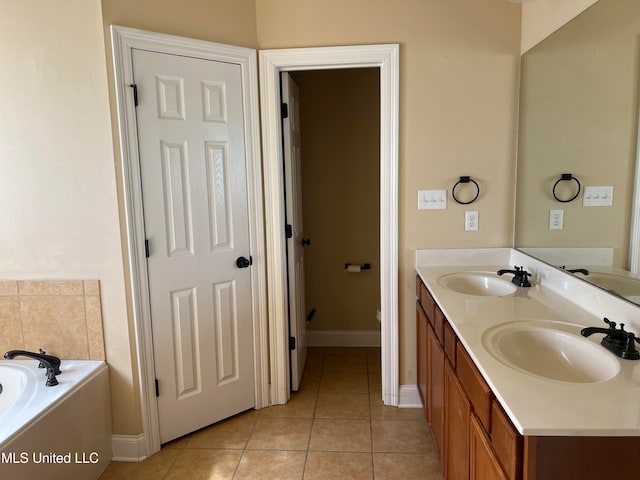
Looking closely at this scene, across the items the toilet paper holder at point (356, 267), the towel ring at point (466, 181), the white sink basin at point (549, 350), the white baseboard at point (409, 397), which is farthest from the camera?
the toilet paper holder at point (356, 267)

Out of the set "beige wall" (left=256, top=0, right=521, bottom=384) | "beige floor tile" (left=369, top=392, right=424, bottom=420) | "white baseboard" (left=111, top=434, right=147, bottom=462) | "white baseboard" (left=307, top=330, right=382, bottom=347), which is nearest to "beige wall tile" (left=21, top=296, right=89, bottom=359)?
"white baseboard" (left=111, top=434, right=147, bottom=462)

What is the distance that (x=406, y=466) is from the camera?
2039 millimetres

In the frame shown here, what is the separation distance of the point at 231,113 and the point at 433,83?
1.16 meters

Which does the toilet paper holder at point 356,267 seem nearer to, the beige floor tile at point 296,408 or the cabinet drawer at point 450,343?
the beige floor tile at point 296,408

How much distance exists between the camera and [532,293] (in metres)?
1.87

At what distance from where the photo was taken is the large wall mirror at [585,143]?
4.91 feet

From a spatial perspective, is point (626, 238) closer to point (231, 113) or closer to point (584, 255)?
point (584, 255)

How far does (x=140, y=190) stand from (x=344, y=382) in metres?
1.86

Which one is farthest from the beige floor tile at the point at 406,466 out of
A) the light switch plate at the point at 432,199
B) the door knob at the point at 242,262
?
the light switch plate at the point at 432,199

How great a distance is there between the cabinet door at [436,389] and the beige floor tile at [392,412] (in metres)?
0.47

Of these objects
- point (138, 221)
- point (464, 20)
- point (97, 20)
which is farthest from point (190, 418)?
point (464, 20)

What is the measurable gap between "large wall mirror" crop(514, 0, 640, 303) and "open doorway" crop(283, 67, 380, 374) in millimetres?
1255

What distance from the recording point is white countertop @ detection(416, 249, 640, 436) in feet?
3.00

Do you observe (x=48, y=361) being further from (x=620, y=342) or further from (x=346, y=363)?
(x=620, y=342)
